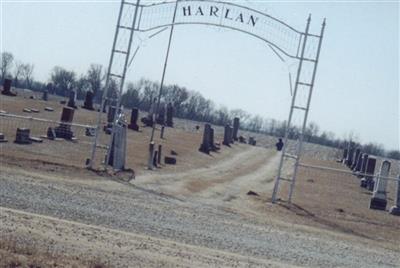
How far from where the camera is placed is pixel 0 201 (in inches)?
515

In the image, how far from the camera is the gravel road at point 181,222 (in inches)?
493

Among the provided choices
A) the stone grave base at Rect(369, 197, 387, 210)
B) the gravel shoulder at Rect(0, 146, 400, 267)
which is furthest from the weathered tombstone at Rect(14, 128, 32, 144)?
the stone grave base at Rect(369, 197, 387, 210)

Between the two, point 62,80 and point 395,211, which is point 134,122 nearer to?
point 395,211

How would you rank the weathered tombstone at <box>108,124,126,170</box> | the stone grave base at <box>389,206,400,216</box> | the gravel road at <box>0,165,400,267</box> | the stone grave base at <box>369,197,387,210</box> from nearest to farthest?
the gravel road at <box>0,165,400,267</box>
the weathered tombstone at <box>108,124,126,170</box>
the stone grave base at <box>389,206,400,216</box>
the stone grave base at <box>369,197,387,210</box>

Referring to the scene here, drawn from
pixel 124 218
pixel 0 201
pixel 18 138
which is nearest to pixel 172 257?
pixel 124 218

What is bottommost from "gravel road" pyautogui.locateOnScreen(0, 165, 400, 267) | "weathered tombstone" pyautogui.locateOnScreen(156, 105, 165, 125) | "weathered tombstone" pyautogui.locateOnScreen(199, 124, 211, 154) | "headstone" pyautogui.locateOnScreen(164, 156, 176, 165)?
"gravel road" pyautogui.locateOnScreen(0, 165, 400, 267)

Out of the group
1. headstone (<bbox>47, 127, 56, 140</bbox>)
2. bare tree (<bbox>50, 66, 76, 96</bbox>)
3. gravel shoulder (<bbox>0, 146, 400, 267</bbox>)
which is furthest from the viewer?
bare tree (<bbox>50, 66, 76, 96</bbox>)

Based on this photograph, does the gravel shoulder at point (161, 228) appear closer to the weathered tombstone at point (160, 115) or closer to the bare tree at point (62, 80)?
the weathered tombstone at point (160, 115)

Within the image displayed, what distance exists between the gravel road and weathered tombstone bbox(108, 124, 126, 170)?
4.06 meters

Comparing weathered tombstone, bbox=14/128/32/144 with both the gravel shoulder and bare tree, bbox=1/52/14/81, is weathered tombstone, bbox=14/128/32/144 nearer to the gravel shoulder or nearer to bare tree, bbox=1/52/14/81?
the gravel shoulder

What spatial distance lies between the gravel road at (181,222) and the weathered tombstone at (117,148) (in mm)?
4064

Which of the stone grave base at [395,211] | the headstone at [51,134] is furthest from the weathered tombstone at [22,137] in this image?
the stone grave base at [395,211]

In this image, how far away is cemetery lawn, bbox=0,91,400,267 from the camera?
10242 mm

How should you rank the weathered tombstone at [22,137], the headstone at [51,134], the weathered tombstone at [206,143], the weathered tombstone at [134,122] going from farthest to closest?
the weathered tombstone at [134,122], the weathered tombstone at [206,143], the headstone at [51,134], the weathered tombstone at [22,137]
